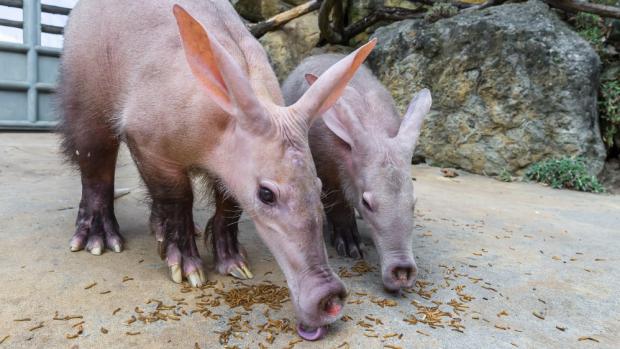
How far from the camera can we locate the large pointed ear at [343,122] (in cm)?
317

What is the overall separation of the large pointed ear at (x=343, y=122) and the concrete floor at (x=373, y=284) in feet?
3.03

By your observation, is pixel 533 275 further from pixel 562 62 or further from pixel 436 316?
pixel 562 62

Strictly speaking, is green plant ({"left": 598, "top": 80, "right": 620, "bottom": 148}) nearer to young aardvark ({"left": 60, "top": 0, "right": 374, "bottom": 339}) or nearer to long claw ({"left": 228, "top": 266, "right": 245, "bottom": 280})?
young aardvark ({"left": 60, "top": 0, "right": 374, "bottom": 339})

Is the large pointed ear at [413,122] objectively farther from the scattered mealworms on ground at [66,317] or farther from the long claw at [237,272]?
the scattered mealworms on ground at [66,317]

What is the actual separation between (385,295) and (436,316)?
0.35 meters

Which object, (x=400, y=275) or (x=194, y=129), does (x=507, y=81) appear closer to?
(x=400, y=275)

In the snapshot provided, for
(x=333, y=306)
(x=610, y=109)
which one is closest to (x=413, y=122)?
(x=333, y=306)

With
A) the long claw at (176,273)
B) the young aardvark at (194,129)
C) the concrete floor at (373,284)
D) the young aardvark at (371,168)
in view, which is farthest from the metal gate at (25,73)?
the long claw at (176,273)

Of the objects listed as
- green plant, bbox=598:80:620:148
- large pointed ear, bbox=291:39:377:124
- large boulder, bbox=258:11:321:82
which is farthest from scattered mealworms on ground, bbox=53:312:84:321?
green plant, bbox=598:80:620:148

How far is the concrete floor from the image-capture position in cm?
214

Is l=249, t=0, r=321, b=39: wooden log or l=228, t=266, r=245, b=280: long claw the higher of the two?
l=249, t=0, r=321, b=39: wooden log

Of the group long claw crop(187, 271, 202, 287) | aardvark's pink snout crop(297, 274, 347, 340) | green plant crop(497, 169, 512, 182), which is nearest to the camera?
aardvark's pink snout crop(297, 274, 347, 340)

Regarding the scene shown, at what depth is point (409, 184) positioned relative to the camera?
299cm

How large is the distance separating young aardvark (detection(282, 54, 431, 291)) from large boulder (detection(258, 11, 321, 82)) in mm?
6541
